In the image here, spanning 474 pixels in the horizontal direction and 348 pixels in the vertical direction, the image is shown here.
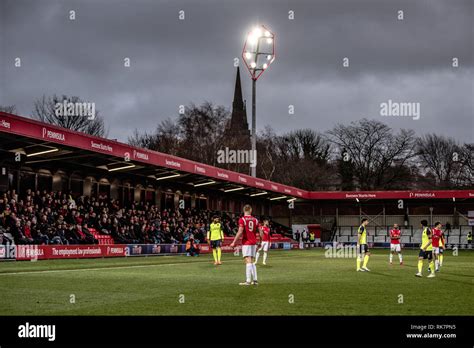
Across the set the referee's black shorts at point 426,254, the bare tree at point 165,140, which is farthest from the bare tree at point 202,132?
the referee's black shorts at point 426,254

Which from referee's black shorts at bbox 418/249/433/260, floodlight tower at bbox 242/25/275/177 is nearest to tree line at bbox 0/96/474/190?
floodlight tower at bbox 242/25/275/177

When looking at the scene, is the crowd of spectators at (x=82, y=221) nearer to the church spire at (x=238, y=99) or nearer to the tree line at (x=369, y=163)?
the tree line at (x=369, y=163)

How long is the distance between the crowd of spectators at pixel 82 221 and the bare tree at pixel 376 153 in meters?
44.0

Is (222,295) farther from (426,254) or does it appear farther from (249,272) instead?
(426,254)

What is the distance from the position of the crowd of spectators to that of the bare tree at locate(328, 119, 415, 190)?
44015mm

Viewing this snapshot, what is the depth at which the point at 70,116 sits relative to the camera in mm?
69688

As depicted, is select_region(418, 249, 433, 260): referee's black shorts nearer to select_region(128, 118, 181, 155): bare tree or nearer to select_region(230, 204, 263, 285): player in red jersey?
select_region(230, 204, 263, 285): player in red jersey

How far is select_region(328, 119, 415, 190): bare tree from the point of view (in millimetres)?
90312

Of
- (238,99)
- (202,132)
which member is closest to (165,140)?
(202,132)

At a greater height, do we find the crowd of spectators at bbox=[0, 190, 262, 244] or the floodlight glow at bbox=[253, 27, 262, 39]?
the floodlight glow at bbox=[253, 27, 262, 39]

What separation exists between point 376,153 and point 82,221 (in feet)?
205

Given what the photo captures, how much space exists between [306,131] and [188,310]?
300 ft
